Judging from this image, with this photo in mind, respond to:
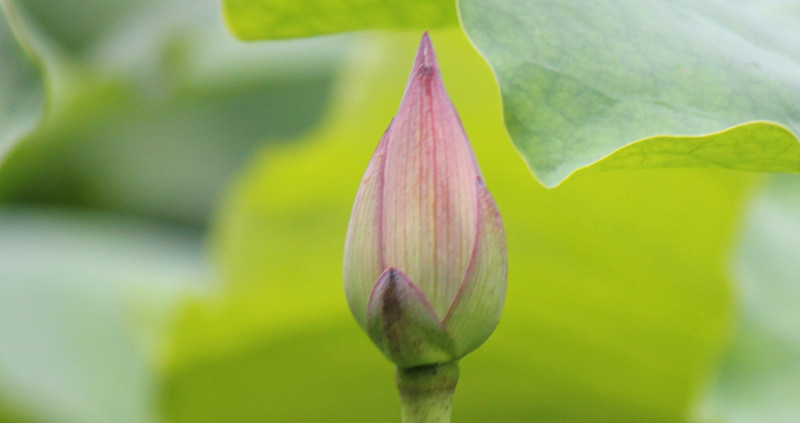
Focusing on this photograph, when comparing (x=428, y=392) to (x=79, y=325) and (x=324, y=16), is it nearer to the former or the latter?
(x=324, y=16)

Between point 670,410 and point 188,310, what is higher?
point 188,310

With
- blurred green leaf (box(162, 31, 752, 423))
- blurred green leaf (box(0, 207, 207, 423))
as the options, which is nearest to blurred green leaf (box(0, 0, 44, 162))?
blurred green leaf (box(162, 31, 752, 423))

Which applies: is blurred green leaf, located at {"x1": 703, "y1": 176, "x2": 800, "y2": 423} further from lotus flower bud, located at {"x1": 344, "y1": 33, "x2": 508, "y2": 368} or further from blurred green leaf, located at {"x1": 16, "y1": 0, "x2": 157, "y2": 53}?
blurred green leaf, located at {"x1": 16, "y1": 0, "x2": 157, "y2": 53}

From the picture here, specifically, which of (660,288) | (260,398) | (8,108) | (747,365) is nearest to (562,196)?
(660,288)

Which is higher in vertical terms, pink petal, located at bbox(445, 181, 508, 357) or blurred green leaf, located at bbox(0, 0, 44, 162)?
blurred green leaf, located at bbox(0, 0, 44, 162)

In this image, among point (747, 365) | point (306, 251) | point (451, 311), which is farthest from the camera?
point (306, 251)

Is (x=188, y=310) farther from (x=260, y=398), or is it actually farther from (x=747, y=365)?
(x=747, y=365)
